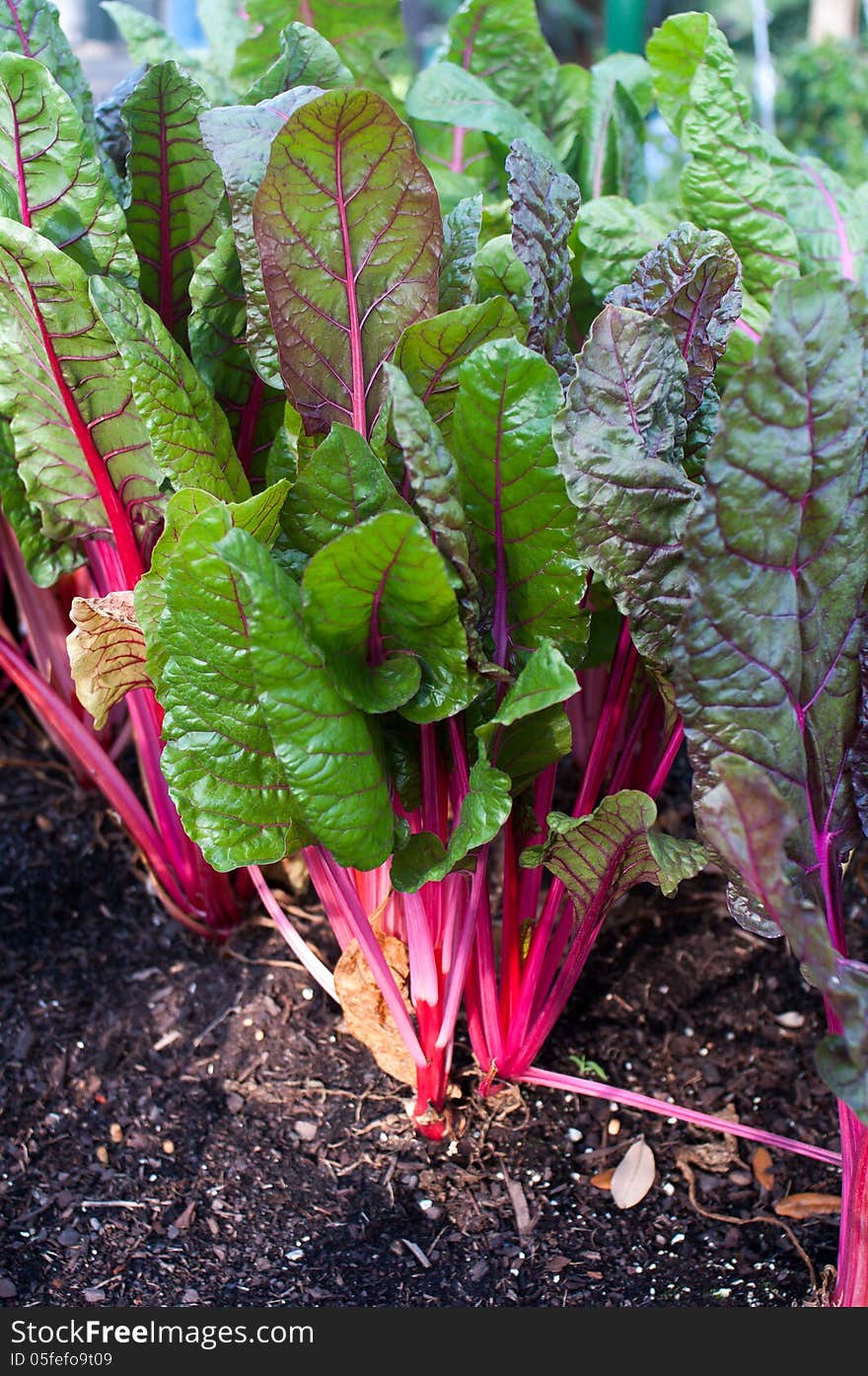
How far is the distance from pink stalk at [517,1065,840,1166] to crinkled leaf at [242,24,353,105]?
1.06 m

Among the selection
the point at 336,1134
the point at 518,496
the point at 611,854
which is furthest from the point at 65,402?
the point at 336,1134

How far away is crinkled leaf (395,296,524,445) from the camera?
0.98 metres

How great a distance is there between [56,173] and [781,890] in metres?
0.95

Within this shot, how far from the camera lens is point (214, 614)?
0.92 metres

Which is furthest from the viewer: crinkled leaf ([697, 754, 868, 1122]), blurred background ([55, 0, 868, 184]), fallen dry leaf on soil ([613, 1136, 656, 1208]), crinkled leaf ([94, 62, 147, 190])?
blurred background ([55, 0, 868, 184])

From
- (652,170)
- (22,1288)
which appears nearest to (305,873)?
(22,1288)

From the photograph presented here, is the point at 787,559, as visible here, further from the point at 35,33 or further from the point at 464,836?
the point at 35,33

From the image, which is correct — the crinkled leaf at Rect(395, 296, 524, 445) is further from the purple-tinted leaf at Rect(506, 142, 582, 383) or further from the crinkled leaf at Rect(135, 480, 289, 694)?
the crinkled leaf at Rect(135, 480, 289, 694)

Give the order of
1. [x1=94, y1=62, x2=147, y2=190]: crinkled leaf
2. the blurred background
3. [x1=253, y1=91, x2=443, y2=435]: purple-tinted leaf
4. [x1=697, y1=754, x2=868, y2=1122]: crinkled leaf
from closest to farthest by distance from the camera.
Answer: [x1=697, y1=754, x2=868, y2=1122]: crinkled leaf, [x1=253, y1=91, x2=443, y2=435]: purple-tinted leaf, [x1=94, y1=62, x2=147, y2=190]: crinkled leaf, the blurred background

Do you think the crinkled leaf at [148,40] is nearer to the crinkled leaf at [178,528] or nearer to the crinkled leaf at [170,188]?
the crinkled leaf at [170,188]

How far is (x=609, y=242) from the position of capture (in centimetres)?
138

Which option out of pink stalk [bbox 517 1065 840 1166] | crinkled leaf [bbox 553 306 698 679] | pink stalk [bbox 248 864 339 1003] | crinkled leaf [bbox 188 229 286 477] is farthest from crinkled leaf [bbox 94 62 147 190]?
pink stalk [bbox 517 1065 840 1166]

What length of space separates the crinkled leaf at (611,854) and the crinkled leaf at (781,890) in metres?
0.11

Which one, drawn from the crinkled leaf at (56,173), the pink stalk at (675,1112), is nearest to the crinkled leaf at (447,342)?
the crinkled leaf at (56,173)
